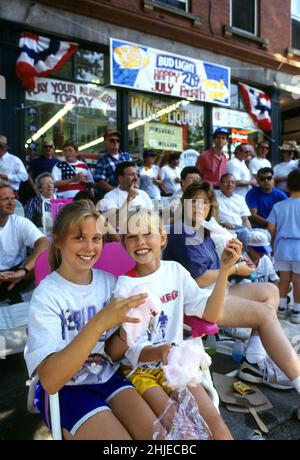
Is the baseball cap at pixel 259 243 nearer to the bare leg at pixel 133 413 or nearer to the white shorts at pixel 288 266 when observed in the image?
the white shorts at pixel 288 266

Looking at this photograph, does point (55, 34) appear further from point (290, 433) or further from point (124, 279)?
point (290, 433)

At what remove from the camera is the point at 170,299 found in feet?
6.26

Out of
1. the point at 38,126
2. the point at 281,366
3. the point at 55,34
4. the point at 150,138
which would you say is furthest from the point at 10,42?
the point at 281,366

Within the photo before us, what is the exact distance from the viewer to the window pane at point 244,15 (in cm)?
938

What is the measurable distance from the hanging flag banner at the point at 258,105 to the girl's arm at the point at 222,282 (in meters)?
8.57

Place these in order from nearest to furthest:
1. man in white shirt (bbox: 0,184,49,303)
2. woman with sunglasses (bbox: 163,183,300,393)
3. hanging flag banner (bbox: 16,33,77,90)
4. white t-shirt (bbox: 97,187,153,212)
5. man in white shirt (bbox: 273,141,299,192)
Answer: woman with sunglasses (bbox: 163,183,300,393)
man in white shirt (bbox: 0,184,49,303)
white t-shirt (bbox: 97,187,153,212)
hanging flag banner (bbox: 16,33,77,90)
man in white shirt (bbox: 273,141,299,192)

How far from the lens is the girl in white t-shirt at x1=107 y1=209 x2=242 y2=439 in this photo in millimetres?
1729

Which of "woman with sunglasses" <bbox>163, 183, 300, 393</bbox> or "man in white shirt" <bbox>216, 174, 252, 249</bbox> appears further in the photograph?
"man in white shirt" <bbox>216, 174, 252, 249</bbox>

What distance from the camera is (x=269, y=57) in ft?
32.3

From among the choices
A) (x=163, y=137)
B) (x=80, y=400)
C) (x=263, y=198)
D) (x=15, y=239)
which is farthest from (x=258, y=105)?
(x=80, y=400)

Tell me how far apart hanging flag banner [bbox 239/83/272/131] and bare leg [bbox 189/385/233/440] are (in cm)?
908

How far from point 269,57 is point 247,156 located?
376 centimetres

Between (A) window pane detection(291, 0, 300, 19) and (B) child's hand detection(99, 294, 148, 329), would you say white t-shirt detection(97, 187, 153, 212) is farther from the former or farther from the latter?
(A) window pane detection(291, 0, 300, 19)

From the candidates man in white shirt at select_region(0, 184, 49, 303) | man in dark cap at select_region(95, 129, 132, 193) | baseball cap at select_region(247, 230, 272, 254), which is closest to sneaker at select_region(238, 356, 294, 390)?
man in white shirt at select_region(0, 184, 49, 303)
